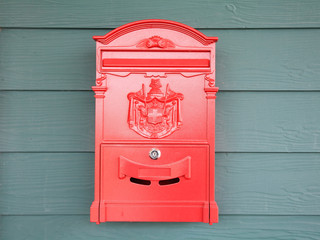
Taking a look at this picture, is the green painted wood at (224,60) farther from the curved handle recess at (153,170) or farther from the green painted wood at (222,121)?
the curved handle recess at (153,170)

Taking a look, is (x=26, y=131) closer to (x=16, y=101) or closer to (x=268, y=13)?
(x=16, y=101)

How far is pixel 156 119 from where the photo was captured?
1.06m

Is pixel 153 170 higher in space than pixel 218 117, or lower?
lower

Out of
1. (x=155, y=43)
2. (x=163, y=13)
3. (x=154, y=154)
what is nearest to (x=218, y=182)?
(x=154, y=154)

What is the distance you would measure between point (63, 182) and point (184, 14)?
3.55 ft

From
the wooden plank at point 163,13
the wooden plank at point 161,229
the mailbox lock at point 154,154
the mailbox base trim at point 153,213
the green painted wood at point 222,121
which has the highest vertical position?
the wooden plank at point 163,13

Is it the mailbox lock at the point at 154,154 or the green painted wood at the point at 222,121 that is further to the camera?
the green painted wood at the point at 222,121

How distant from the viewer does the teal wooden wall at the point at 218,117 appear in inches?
49.3

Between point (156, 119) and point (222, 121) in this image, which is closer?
point (156, 119)

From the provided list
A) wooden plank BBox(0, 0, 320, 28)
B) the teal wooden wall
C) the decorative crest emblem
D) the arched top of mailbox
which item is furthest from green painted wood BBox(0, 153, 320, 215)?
wooden plank BBox(0, 0, 320, 28)

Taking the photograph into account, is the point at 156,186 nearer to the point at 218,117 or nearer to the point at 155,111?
the point at 155,111

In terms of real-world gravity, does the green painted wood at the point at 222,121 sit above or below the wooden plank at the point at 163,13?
below

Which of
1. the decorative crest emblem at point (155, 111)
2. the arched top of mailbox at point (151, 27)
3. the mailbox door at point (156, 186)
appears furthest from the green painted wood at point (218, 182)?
the arched top of mailbox at point (151, 27)

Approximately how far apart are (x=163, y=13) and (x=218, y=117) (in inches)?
24.3
